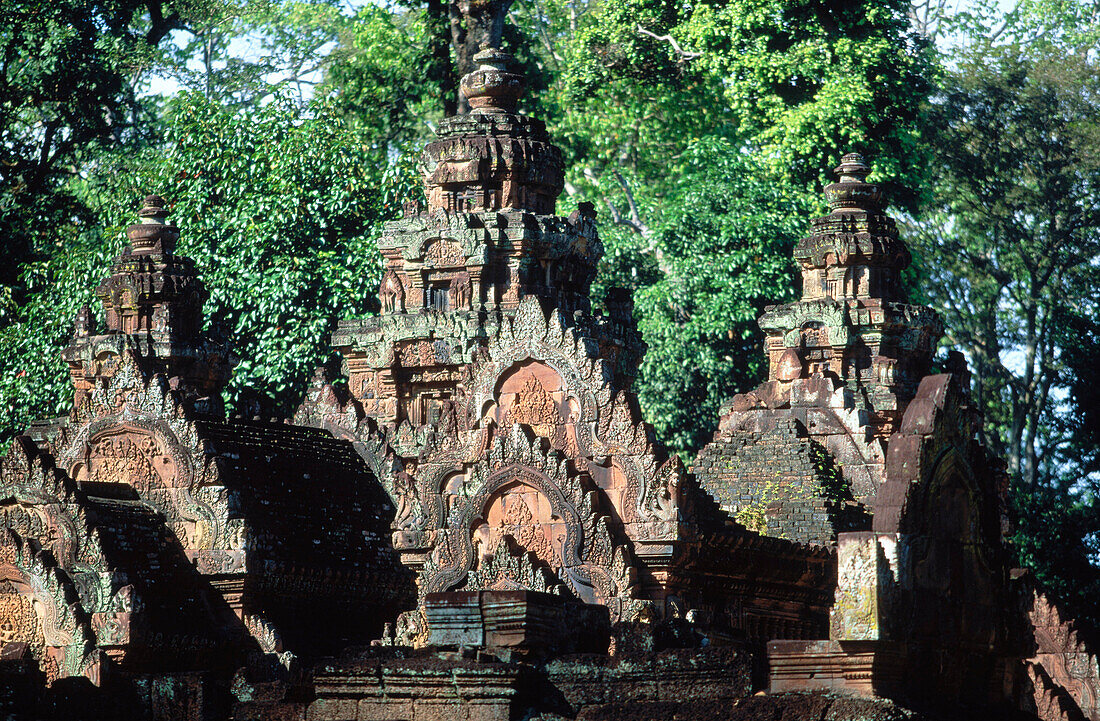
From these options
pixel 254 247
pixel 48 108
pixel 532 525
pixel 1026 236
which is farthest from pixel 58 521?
pixel 1026 236

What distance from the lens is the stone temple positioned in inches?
491

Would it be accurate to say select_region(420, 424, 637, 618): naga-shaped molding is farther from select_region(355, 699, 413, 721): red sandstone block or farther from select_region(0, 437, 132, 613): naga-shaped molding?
select_region(355, 699, 413, 721): red sandstone block

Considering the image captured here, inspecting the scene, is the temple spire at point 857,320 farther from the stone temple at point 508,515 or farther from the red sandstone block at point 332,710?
the red sandstone block at point 332,710

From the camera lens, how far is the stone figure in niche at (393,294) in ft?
74.9

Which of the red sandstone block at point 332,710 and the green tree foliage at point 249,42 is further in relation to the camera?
the green tree foliage at point 249,42

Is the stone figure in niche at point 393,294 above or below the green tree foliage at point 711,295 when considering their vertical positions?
below

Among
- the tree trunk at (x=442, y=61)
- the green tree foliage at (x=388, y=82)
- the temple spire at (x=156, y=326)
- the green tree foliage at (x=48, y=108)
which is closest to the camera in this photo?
the temple spire at (x=156, y=326)

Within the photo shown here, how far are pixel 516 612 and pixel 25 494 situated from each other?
25.5ft

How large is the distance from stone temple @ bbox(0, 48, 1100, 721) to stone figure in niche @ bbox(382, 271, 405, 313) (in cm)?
3

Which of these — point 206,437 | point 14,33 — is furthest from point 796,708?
point 14,33

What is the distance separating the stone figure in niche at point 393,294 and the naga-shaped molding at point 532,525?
4.26 m

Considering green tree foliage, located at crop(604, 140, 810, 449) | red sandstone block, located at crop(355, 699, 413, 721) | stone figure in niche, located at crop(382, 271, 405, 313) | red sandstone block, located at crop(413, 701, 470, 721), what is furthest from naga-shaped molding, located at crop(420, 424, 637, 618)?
green tree foliage, located at crop(604, 140, 810, 449)

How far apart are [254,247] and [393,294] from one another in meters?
8.17

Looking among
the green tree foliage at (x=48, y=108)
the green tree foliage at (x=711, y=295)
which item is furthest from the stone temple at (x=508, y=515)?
the green tree foliage at (x=711, y=295)
